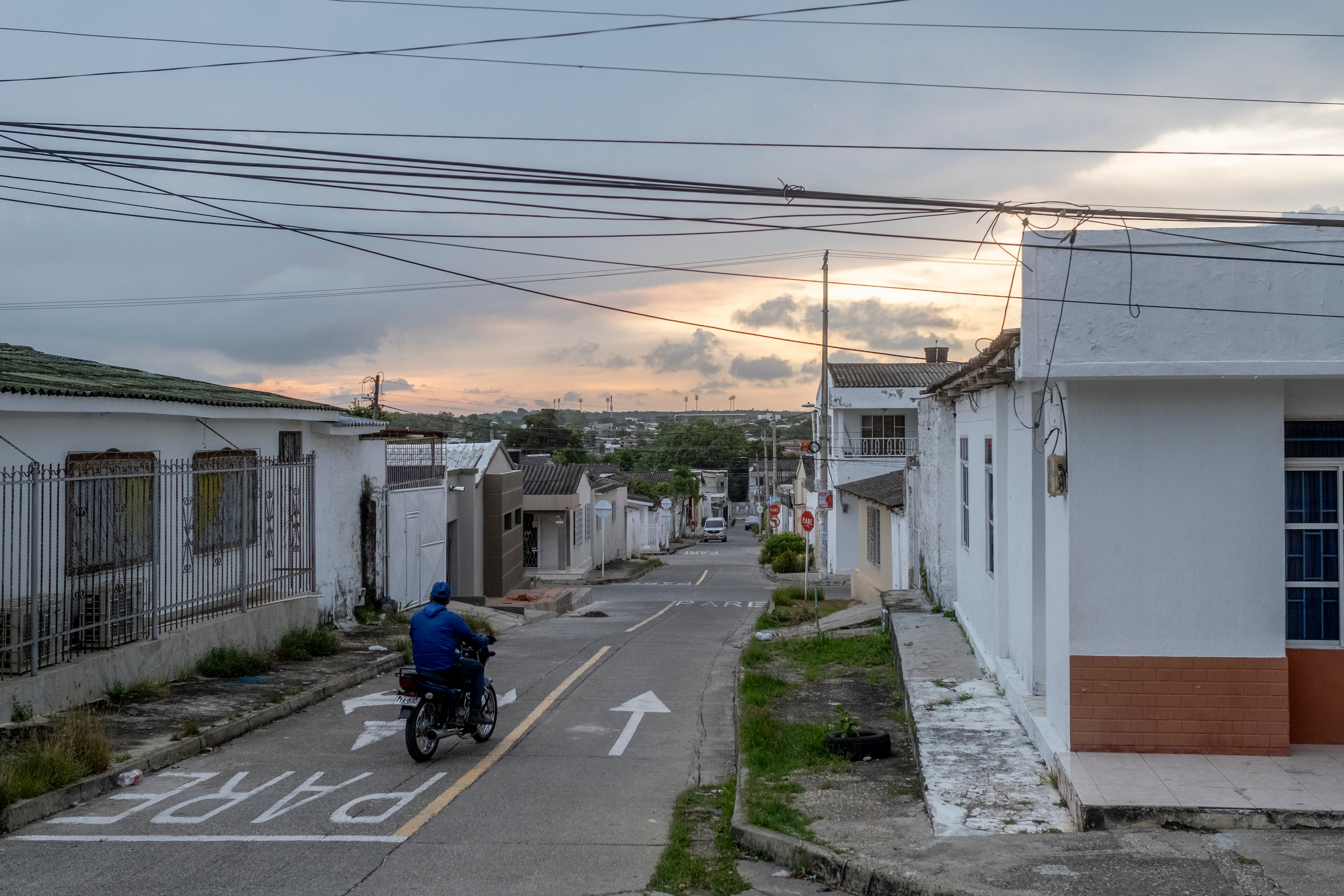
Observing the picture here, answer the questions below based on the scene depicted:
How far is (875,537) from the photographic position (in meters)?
29.6

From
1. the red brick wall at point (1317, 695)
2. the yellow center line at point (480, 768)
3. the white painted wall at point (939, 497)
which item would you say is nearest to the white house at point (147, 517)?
the yellow center line at point (480, 768)

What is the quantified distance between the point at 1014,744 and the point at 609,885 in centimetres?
399

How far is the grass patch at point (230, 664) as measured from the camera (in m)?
12.3

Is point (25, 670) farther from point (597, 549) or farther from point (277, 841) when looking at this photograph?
point (597, 549)

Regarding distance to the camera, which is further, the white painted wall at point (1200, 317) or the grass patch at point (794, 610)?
the grass patch at point (794, 610)

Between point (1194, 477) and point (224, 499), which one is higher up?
point (1194, 477)

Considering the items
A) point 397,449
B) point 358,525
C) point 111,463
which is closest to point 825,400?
point 397,449

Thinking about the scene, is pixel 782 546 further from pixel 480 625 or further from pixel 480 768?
pixel 480 768

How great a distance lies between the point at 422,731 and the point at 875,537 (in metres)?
22.0

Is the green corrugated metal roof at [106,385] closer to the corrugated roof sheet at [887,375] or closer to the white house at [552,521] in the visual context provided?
the white house at [552,521]

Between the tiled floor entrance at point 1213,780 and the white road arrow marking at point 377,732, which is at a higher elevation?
the tiled floor entrance at point 1213,780

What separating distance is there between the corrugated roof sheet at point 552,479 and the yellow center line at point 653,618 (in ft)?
35.4

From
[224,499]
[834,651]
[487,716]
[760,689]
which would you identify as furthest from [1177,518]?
[224,499]

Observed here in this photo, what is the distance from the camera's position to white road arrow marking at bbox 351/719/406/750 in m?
9.90
